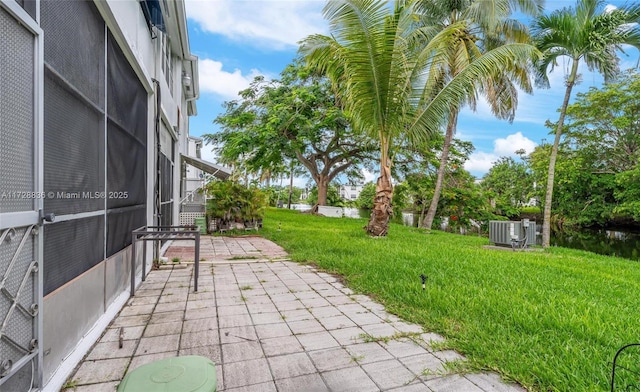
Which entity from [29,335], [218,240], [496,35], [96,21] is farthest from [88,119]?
[496,35]

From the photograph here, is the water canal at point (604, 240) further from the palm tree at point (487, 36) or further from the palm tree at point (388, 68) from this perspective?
the palm tree at point (388, 68)

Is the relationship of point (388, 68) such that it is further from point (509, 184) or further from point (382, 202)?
point (509, 184)

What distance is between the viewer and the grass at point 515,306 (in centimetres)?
234

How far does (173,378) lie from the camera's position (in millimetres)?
1067

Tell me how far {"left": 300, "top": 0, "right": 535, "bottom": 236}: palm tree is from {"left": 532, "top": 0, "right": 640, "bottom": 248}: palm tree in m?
4.14

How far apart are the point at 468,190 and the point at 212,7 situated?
15464 millimetres

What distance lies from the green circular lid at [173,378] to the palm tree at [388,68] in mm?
7287

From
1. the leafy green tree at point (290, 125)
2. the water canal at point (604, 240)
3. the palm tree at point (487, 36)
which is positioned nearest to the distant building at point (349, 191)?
the leafy green tree at point (290, 125)

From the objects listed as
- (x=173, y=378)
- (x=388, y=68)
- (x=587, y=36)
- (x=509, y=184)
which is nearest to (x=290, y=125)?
(x=388, y=68)

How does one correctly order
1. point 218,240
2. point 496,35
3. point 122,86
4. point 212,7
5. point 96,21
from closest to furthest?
point 96,21
point 122,86
point 212,7
point 218,240
point 496,35

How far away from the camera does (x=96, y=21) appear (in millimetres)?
2820

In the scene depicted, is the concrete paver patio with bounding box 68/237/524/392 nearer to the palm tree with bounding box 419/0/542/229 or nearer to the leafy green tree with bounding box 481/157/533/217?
the palm tree with bounding box 419/0/542/229

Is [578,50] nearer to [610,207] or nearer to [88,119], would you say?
[610,207]

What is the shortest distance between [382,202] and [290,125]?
26.4 ft
